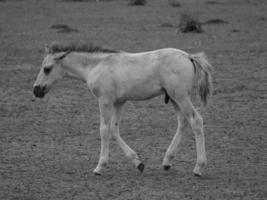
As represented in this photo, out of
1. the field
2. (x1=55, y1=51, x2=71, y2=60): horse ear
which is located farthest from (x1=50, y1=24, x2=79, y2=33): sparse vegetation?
(x1=55, y1=51, x2=71, y2=60): horse ear

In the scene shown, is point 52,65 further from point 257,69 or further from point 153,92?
point 257,69

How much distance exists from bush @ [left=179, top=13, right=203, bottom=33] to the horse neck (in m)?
16.7

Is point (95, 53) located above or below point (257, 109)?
above

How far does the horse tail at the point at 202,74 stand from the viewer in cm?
882

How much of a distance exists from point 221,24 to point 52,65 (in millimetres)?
19869

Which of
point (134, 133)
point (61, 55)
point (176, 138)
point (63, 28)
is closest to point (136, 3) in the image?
point (63, 28)

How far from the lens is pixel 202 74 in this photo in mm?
8852

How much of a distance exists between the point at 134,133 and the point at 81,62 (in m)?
2.55

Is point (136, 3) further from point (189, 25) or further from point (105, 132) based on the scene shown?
point (105, 132)

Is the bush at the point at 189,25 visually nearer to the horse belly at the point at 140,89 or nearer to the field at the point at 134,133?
the field at the point at 134,133

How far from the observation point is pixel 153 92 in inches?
351

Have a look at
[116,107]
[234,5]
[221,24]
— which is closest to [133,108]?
[116,107]

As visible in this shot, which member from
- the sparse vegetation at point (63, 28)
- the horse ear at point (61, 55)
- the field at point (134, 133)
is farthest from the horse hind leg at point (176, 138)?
the sparse vegetation at point (63, 28)

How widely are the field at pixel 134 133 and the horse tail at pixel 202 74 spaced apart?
78cm
